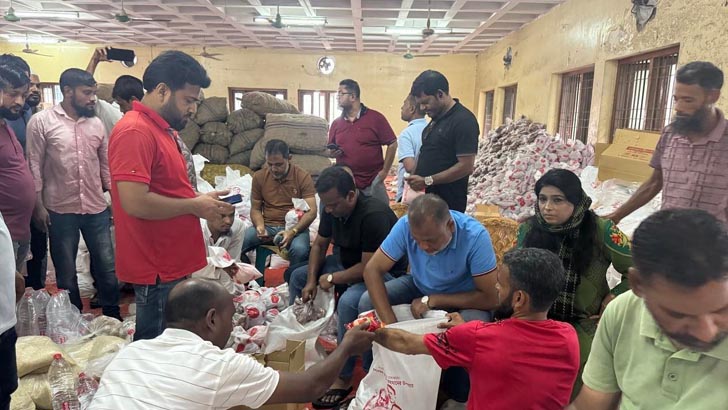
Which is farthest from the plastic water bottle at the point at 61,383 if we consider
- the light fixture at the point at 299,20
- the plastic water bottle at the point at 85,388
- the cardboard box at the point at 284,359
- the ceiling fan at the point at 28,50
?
the ceiling fan at the point at 28,50

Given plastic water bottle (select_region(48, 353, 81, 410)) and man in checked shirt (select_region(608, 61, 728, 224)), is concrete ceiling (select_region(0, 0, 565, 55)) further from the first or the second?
plastic water bottle (select_region(48, 353, 81, 410))

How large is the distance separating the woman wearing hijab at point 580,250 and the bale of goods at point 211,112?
4759 millimetres

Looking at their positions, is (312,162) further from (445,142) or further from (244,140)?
(445,142)

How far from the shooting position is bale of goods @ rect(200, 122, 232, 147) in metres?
5.73

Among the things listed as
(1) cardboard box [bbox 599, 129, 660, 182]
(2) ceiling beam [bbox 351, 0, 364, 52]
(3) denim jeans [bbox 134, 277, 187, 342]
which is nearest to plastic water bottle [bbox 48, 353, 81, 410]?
(3) denim jeans [bbox 134, 277, 187, 342]

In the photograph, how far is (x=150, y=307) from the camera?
67.8 inches

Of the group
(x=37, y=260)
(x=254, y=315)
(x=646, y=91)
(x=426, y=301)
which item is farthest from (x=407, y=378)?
(x=646, y=91)

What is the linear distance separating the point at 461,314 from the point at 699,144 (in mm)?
1307

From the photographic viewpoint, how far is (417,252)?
2100 mm

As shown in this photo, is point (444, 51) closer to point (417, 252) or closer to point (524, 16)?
point (524, 16)

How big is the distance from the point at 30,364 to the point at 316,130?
392 cm

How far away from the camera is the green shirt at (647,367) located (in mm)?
830

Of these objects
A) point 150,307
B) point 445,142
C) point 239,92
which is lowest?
point 150,307

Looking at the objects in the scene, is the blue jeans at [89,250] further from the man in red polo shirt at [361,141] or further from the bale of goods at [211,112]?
the bale of goods at [211,112]
